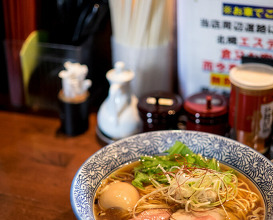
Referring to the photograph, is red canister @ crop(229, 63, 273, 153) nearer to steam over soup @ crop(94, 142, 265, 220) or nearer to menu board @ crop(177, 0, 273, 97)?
menu board @ crop(177, 0, 273, 97)

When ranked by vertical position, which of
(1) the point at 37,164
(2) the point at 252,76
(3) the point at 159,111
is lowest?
(1) the point at 37,164

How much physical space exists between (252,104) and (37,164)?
731 millimetres

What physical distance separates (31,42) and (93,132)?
0.42 metres

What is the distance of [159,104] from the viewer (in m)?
1.46

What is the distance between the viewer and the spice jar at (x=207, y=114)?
54.7 inches

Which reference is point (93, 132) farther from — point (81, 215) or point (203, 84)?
point (81, 215)

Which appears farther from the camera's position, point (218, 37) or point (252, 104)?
point (218, 37)

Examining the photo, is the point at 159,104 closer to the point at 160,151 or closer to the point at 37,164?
the point at 160,151

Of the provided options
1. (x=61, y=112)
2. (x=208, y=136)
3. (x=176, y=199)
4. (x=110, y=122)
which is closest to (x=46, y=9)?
(x=61, y=112)

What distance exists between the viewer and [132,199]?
45.5 inches

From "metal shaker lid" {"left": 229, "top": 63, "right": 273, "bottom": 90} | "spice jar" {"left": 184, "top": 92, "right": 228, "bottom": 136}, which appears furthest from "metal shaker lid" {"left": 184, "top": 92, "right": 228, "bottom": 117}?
"metal shaker lid" {"left": 229, "top": 63, "right": 273, "bottom": 90}

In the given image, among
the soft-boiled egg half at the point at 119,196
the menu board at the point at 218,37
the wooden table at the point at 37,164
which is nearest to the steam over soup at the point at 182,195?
the soft-boiled egg half at the point at 119,196

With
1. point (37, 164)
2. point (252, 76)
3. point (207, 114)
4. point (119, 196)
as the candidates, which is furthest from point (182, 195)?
point (37, 164)

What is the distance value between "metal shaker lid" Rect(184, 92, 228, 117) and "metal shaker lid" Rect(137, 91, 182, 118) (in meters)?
0.04
